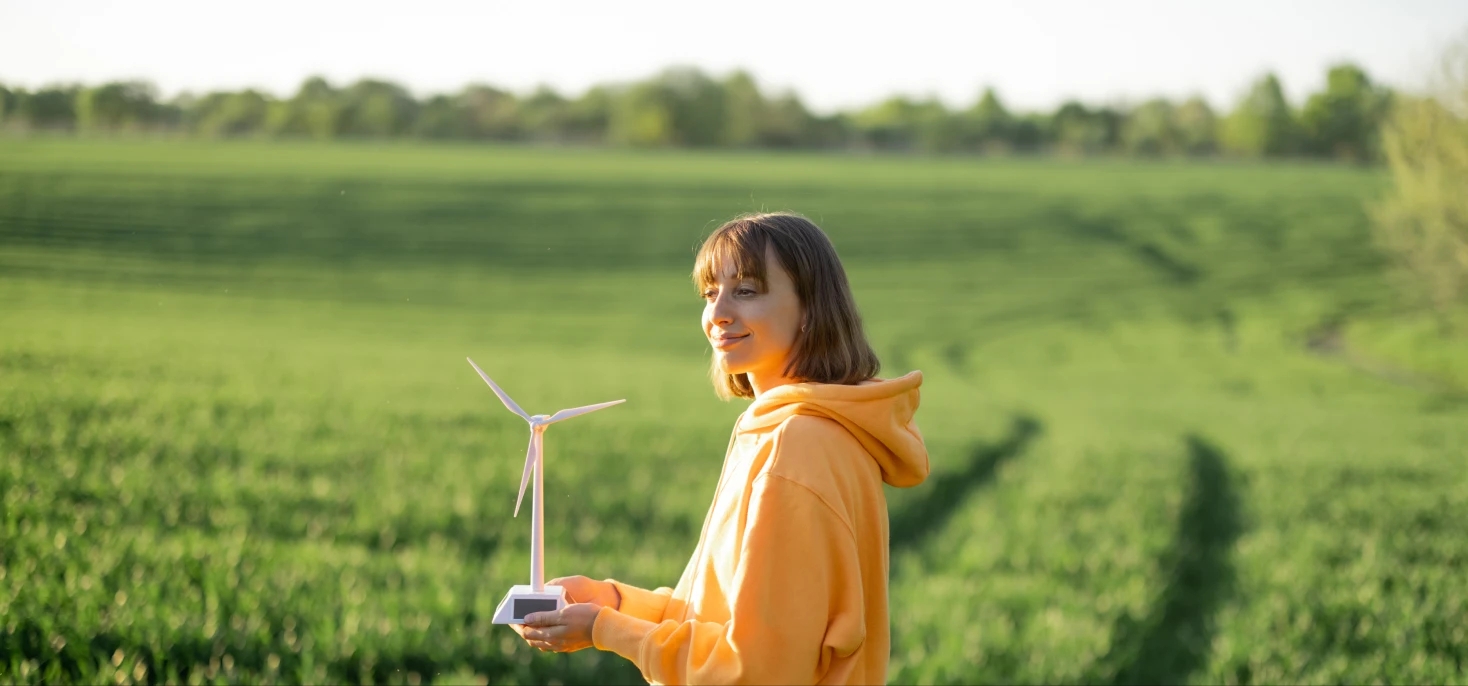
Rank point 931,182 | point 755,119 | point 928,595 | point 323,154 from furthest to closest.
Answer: point 755,119
point 931,182
point 323,154
point 928,595

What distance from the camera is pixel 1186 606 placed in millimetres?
9633

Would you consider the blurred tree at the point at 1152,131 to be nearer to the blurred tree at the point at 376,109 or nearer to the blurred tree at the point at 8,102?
the blurred tree at the point at 376,109

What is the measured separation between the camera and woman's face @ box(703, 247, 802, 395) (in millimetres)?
2930

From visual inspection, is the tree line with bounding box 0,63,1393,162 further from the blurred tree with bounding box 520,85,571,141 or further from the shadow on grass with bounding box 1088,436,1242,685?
the shadow on grass with bounding box 1088,436,1242,685

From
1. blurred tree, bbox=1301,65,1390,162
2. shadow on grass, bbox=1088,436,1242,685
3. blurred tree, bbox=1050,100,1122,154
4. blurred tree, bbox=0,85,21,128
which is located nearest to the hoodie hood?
shadow on grass, bbox=1088,436,1242,685

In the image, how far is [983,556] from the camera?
34.3 ft

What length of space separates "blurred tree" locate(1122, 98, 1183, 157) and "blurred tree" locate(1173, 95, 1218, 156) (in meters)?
0.46

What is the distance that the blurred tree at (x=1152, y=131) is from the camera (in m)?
96.6

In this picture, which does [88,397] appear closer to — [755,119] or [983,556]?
[983,556]

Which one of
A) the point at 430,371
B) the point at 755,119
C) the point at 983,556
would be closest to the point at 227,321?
the point at 430,371

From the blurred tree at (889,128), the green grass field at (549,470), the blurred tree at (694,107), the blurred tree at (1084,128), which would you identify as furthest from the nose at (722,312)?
the blurred tree at (1084,128)

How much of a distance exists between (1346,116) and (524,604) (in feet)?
325

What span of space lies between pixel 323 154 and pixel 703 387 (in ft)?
98.3

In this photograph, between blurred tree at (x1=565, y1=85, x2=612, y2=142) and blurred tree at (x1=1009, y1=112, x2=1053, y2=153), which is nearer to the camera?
blurred tree at (x1=565, y1=85, x2=612, y2=142)
